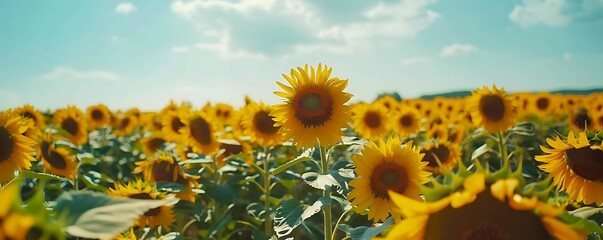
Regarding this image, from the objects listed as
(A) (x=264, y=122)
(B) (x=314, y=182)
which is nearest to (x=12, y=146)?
(B) (x=314, y=182)

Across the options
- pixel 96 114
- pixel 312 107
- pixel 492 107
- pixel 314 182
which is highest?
pixel 312 107

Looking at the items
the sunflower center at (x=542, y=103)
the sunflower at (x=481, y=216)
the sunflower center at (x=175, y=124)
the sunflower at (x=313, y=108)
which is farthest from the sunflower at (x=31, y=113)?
the sunflower center at (x=542, y=103)

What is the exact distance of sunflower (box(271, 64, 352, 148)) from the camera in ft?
12.9

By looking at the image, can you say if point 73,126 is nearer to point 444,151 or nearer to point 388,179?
point 444,151

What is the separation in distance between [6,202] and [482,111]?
21.5 feet

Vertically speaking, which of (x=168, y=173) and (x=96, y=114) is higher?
(x=96, y=114)

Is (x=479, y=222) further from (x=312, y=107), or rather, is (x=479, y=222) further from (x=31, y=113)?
(x=31, y=113)

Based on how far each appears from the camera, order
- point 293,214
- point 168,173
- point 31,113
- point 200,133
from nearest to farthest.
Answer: point 293,214 < point 168,173 < point 200,133 < point 31,113

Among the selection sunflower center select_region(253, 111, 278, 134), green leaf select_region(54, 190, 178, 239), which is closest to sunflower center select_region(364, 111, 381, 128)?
sunflower center select_region(253, 111, 278, 134)

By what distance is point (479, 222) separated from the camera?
131 cm

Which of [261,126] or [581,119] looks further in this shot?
[581,119]

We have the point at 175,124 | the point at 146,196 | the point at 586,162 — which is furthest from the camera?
the point at 175,124

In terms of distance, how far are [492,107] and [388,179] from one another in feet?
13.2

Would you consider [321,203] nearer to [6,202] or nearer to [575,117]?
[6,202]
